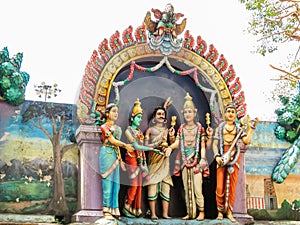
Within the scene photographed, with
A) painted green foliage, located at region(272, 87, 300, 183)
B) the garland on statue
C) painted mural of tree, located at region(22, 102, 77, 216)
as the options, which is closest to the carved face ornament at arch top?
the garland on statue

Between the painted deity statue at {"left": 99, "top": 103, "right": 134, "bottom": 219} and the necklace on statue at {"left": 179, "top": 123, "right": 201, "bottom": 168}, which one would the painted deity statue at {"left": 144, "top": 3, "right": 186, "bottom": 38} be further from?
the painted deity statue at {"left": 99, "top": 103, "right": 134, "bottom": 219}

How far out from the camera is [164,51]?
8523 mm

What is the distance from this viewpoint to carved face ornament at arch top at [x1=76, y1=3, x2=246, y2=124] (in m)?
8.08

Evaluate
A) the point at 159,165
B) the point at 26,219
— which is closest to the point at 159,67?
the point at 159,165

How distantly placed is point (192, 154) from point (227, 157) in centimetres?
49

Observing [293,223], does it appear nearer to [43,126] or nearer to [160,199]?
[160,199]

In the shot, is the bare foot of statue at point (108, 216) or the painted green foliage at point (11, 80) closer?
the bare foot of statue at point (108, 216)

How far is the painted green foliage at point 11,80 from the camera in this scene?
8.06 meters

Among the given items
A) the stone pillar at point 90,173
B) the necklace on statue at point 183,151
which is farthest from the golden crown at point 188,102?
the stone pillar at point 90,173

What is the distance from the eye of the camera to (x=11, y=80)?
319 inches

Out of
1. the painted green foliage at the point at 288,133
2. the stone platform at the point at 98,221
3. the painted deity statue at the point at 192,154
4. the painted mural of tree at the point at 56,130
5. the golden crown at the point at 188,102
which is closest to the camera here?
the stone platform at the point at 98,221

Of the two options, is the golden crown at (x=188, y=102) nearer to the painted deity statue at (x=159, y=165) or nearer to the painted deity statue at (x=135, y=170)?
the painted deity statue at (x=159, y=165)

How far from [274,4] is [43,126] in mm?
5155

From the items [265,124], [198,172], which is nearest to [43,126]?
[198,172]
